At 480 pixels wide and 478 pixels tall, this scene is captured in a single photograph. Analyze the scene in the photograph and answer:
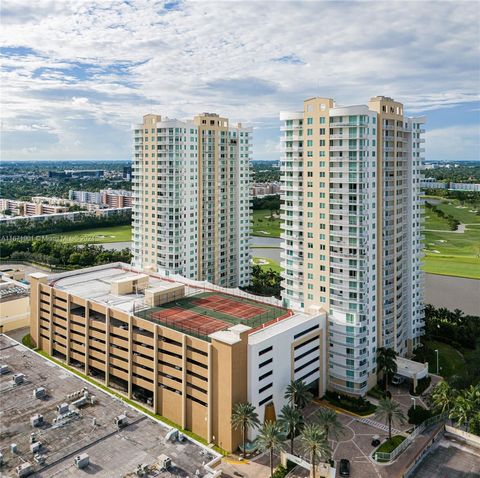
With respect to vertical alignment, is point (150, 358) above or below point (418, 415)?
above

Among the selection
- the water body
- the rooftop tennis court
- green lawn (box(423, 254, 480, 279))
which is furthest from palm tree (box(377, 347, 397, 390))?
green lawn (box(423, 254, 480, 279))

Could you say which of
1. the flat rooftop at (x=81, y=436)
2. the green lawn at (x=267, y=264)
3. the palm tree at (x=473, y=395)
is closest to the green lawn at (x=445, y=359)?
the palm tree at (x=473, y=395)

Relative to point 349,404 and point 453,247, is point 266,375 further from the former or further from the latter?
point 453,247

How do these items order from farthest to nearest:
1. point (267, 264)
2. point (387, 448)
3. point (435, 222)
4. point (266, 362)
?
1. point (435, 222)
2. point (267, 264)
3. point (266, 362)
4. point (387, 448)

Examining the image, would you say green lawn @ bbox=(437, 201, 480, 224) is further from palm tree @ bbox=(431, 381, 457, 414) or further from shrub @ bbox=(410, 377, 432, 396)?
palm tree @ bbox=(431, 381, 457, 414)

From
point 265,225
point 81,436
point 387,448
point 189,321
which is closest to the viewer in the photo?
point 81,436

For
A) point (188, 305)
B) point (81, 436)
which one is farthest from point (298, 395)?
point (81, 436)

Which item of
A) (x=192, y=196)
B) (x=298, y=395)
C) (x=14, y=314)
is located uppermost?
(x=192, y=196)
